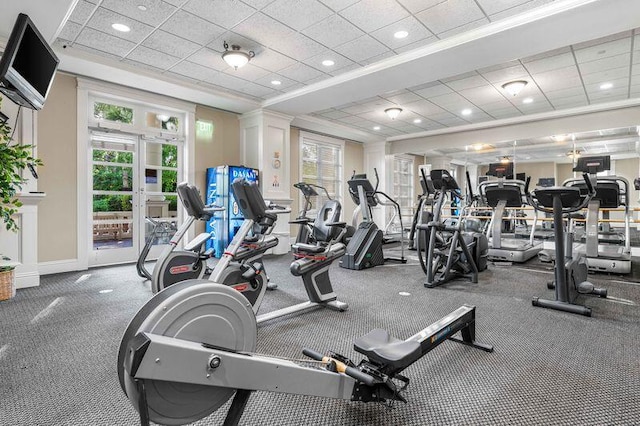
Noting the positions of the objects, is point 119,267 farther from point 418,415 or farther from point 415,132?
point 415,132

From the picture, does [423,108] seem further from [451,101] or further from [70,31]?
[70,31]

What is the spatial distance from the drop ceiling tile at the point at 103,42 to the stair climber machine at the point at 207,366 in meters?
4.12

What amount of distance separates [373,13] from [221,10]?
1585mm

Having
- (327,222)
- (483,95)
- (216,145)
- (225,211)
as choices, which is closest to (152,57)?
(216,145)

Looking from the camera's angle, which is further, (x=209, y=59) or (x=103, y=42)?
(x=209, y=59)

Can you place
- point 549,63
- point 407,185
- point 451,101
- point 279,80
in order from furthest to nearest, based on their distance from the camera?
1. point 407,185
2. point 451,101
3. point 279,80
4. point 549,63

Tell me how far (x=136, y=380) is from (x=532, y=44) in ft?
16.3

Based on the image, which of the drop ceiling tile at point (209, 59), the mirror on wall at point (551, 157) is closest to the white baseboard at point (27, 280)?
the drop ceiling tile at point (209, 59)

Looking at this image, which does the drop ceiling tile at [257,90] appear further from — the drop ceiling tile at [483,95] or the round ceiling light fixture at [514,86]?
the round ceiling light fixture at [514,86]

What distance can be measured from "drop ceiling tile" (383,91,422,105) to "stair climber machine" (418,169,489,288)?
2.35 metres

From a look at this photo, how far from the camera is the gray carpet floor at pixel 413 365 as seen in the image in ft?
5.43

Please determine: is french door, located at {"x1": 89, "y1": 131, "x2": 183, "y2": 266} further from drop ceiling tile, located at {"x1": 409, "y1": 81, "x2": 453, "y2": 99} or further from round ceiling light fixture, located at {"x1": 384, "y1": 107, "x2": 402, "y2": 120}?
drop ceiling tile, located at {"x1": 409, "y1": 81, "x2": 453, "y2": 99}

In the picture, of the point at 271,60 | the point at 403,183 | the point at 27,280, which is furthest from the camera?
the point at 403,183

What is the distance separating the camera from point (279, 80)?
5.55 meters
